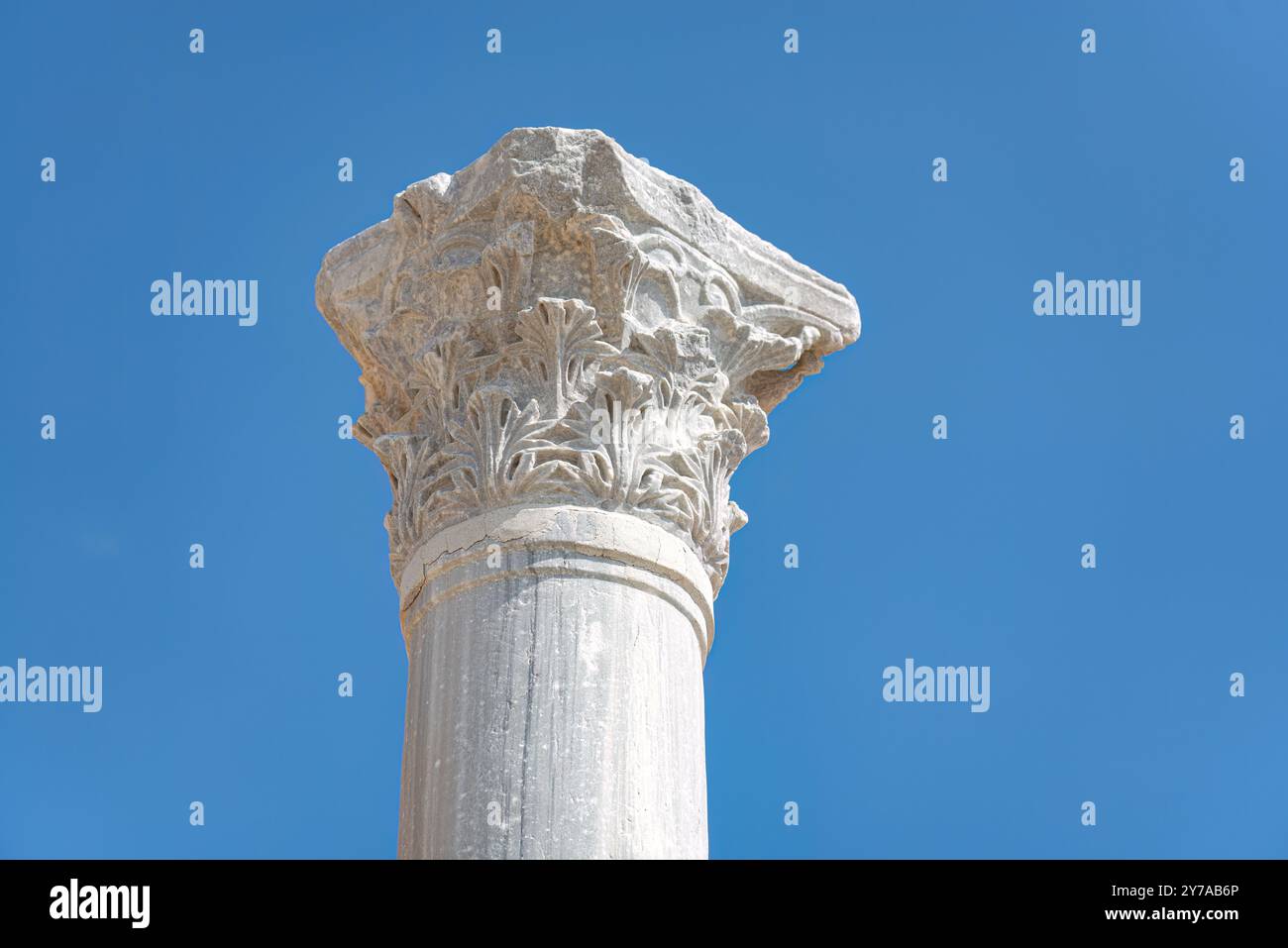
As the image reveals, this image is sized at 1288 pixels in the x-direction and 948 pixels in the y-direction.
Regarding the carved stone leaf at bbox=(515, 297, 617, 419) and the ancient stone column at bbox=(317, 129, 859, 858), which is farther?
the carved stone leaf at bbox=(515, 297, 617, 419)

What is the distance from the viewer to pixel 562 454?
35.7ft

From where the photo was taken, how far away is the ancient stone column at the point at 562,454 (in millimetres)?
9945

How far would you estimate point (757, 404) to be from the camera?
39.6 ft

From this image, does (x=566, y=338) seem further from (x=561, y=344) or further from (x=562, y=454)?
(x=562, y=454)

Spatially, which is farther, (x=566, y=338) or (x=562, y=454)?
(x=566, y=338)

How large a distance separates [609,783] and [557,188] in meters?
3.28

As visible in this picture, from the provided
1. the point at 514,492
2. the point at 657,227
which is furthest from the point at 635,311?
the point at 514,492

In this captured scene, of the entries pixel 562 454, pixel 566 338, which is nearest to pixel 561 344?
pixel 566 338

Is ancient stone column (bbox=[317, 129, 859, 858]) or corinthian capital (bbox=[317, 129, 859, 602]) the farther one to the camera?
corinthian capital (bbox=[317, 129, 859, 602])

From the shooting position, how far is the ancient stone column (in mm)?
9945

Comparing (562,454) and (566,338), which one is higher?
(566,338)
